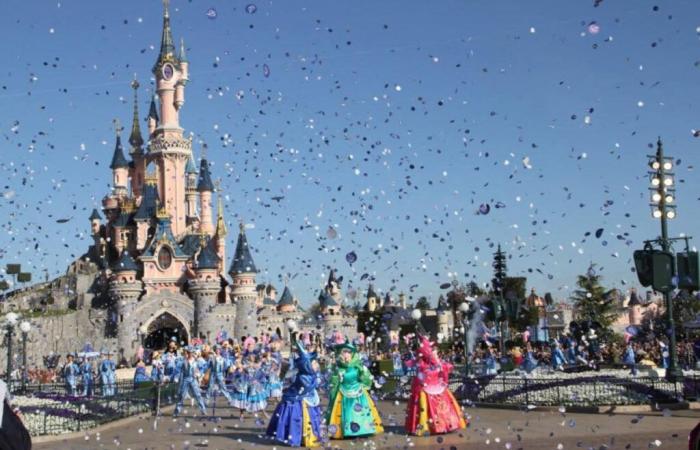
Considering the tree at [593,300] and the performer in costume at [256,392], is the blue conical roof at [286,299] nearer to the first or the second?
the tree at [593,300]

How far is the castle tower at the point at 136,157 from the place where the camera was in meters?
82.1

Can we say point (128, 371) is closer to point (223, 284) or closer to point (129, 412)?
point (223, 284)

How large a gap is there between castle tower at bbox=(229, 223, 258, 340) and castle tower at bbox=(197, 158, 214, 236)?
362 inches

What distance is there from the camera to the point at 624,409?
664 inches

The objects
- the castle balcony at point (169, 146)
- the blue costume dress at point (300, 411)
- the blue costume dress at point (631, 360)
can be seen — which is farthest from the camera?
the castle balcony at point (169, 146)

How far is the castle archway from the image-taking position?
64.9m

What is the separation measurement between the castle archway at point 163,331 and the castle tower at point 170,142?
11.4 metres

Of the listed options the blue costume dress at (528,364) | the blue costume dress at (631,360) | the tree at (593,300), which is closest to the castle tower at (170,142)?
the tree at (593,300)

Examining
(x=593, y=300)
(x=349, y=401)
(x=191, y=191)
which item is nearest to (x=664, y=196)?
(x=349, y=401)

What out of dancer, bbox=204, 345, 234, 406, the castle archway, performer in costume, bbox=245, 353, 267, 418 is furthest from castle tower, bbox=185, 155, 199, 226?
performer in costume, bbox=245, 353, 267, 418

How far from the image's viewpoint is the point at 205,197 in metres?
79.1

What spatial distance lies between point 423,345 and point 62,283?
217 ft

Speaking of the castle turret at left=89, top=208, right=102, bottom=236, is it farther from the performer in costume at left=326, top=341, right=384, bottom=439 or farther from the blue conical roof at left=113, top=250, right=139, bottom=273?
the performer in costume at left=326, top=341, right=384, bottom=439

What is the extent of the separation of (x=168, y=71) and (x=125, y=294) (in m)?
20.9
